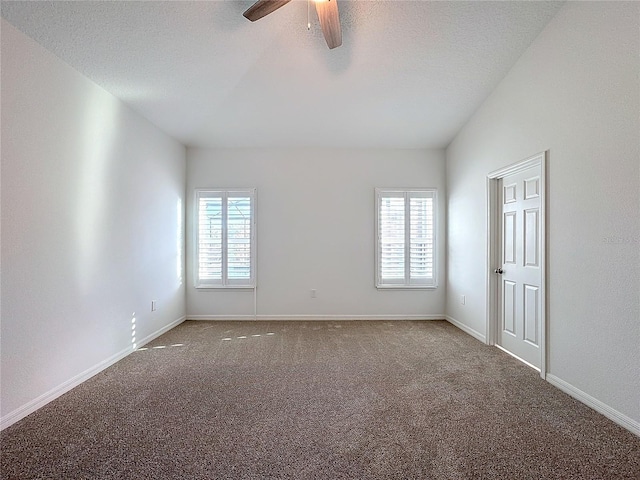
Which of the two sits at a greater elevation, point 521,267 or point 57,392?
point 521,267

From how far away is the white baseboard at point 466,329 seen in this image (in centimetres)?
427

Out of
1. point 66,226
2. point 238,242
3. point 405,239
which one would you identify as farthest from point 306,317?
point 66,226

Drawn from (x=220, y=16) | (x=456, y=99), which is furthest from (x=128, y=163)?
(x=456, y=99)

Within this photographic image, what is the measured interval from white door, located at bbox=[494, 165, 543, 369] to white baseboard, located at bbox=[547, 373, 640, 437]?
1.35ft

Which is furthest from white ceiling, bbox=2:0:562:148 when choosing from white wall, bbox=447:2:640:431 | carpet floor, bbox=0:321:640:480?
carpet floor, bbox=0:321:640:480

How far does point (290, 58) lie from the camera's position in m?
3.51

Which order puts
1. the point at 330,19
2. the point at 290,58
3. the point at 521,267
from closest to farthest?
the point at 330,19 → the point at 290,58 → the point at 521,267

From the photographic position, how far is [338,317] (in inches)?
212

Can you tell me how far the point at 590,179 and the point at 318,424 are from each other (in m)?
2.61

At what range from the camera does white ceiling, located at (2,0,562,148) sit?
9.17 ft

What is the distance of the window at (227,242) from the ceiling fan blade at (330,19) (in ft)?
9.81

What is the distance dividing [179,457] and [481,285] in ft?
12.0

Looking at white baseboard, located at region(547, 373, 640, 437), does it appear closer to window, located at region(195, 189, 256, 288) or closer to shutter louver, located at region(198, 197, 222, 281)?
window, located at region(195, 189, 256, 288)

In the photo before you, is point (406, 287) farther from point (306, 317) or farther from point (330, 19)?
point (330, 19)
